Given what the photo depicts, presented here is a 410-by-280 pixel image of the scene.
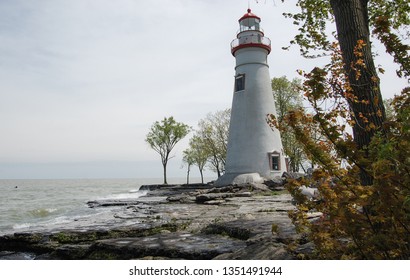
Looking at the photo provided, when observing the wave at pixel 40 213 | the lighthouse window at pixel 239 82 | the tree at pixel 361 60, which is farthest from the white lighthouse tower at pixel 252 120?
the tree at pixel 361 60

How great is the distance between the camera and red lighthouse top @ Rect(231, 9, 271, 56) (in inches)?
897

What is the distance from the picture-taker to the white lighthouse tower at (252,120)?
2177cm

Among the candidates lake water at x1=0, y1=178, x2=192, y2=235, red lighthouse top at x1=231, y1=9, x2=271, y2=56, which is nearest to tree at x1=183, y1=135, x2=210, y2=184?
lake water at x1=0, y1=178, x2=192, y2=235

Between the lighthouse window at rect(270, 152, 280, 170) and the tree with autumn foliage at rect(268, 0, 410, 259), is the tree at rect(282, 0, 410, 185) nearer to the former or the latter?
the tree with autumn foliage at rect(268, 0, 410, 259)

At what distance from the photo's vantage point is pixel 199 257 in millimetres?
4508

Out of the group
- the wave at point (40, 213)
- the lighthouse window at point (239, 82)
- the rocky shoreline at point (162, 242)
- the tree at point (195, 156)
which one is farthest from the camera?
the tree at point (195, 156)

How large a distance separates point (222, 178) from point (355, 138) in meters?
20.1

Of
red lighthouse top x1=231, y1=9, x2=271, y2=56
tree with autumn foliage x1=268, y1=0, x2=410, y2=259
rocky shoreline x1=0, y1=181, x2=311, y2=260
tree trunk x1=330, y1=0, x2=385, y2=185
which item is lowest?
rocky shoreline x1=0, y1=181, x2=311, y2=260

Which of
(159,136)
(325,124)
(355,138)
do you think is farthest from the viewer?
(159,136)

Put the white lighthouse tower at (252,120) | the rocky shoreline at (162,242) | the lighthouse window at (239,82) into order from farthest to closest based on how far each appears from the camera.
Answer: the lighthouse window at (239,82), the white lighthouse tower at (252,120), the rocky shoreline at (162,242)

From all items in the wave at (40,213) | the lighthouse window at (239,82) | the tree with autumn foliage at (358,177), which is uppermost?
the lighthouse window at (239,82)

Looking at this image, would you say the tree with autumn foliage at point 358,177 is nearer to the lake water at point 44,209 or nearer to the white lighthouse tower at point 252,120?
the lake water at point 44,209
